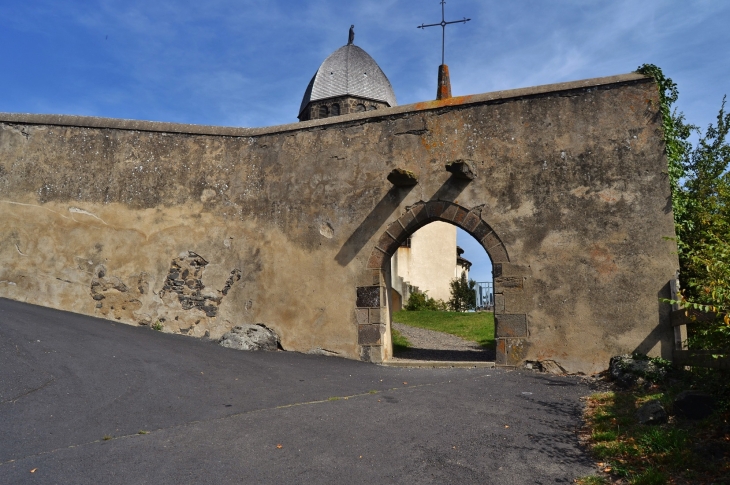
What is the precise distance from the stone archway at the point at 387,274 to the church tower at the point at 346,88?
18786 mm

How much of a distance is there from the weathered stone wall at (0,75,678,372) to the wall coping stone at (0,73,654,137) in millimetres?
35

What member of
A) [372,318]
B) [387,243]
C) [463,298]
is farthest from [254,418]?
[463,298]

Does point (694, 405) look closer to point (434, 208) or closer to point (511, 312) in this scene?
point (511, 312)

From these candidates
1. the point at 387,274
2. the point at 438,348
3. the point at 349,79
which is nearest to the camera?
the point at 387,274

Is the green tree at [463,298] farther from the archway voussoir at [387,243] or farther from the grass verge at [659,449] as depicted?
the grass verge at [659,449]

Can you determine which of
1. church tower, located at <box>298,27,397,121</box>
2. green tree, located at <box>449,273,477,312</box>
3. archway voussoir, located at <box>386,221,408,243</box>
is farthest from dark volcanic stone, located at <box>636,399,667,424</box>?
church tower, located at <box>298,27,397,121</box>

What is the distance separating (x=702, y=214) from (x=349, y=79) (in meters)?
22.8

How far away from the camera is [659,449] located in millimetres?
4289

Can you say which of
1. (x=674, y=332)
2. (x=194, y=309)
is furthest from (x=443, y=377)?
(x=194, y=309)

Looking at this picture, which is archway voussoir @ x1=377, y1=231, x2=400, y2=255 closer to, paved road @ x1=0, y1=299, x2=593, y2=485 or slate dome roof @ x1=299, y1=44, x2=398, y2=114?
paved road @ x1=0, y1=299, x2=593, y2=485

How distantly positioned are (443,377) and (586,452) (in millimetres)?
3167

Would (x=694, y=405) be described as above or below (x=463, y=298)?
below

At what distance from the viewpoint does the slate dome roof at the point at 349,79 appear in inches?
1118

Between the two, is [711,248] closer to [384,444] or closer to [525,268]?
[384,444]
